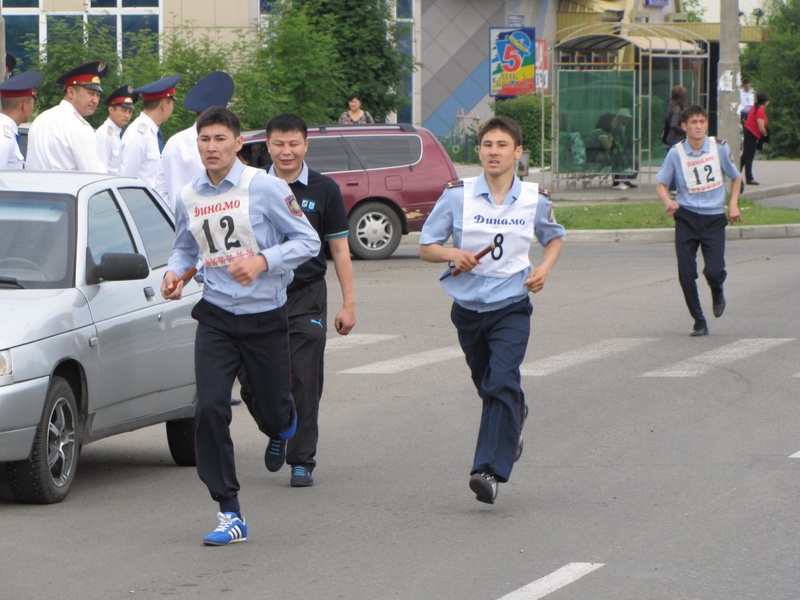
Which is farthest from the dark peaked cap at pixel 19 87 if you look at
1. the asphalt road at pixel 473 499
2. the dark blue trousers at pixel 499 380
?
the dark blue trousers at pixel 499 380

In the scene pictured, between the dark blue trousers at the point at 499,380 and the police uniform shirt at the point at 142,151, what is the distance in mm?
4973

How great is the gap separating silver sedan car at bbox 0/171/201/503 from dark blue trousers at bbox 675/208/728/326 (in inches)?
233

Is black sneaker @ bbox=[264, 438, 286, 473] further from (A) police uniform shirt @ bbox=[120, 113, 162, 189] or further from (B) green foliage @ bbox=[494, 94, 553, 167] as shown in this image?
(B) green foliage @ bbox=[494, 94, 553, 167]

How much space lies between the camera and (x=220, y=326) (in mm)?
6680

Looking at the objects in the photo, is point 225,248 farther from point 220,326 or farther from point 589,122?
point 589,122

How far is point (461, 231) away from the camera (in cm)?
742

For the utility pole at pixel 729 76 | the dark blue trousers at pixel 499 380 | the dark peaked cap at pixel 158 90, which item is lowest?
the dark blue trousers at pixel 499 380

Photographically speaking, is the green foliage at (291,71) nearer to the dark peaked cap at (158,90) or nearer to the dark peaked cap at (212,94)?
the dark peaked cap at (158,90)

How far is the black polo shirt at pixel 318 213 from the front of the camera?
795 centimetres

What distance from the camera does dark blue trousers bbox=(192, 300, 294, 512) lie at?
6.54 metres

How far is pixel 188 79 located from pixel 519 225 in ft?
62.7

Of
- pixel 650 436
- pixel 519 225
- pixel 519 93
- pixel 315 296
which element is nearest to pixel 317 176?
pixel 315 296

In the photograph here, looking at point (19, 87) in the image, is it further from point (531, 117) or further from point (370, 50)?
point (531, 117)

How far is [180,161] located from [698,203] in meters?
4.71
